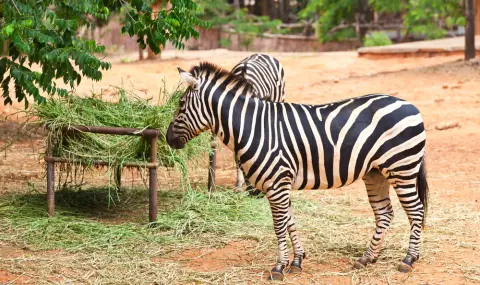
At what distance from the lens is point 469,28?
18234 mm

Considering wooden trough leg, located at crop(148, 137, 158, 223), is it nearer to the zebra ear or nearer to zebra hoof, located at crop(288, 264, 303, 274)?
the zebra ear

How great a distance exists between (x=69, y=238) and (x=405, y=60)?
52.7 ft

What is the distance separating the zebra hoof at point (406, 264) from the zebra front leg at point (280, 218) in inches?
35.1

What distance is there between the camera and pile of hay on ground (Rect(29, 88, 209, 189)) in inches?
287

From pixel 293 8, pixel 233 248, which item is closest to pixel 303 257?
pixel 233 248

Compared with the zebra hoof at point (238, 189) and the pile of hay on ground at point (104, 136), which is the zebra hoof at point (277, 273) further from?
the zebra hoof at point (238, 189)

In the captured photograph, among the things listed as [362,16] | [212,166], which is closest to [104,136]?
[212,166]

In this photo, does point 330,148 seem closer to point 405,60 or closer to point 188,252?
point 188,252

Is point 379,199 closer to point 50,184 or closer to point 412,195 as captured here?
point 412,195

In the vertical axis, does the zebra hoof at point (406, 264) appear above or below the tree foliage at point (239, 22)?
below

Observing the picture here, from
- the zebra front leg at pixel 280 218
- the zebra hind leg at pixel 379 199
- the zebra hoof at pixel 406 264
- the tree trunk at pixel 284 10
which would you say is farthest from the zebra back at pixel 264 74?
the tree trunk at pixel 284 10

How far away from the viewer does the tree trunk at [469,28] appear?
59.7 feet

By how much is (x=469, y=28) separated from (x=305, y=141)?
1360cm

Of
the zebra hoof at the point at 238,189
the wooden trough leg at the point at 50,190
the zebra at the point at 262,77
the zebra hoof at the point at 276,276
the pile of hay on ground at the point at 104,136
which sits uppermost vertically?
the zebra at the point at 262,77
